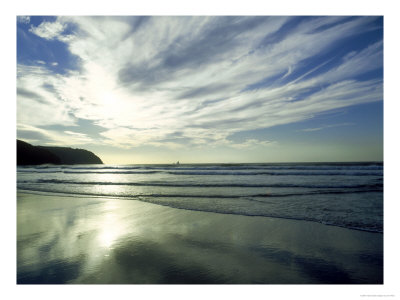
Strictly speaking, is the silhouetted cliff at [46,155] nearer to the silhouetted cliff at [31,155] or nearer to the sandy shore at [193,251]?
the silhouetted cliff at [31,155]

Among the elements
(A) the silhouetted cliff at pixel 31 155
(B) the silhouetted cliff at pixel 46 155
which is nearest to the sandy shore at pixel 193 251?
(B) the silhouetted cliff at pixel 46 155

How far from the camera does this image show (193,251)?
3844mm

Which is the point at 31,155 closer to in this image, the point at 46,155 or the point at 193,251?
the point at 46,155

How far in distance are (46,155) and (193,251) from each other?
383 feet

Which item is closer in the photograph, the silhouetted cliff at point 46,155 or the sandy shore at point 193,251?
the sandy shore at point 193,251

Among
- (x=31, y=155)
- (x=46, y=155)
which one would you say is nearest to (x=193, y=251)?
(x=31, y=155)

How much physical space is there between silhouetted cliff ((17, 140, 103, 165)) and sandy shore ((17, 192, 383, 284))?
92046mm

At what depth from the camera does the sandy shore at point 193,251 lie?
309 cm

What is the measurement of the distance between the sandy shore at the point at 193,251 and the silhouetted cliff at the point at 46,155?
92.0 meters

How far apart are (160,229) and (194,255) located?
1.70m
